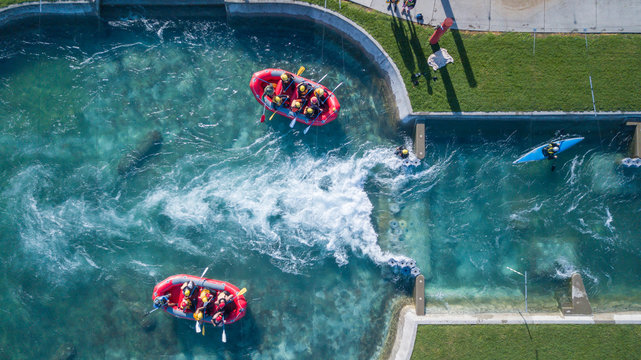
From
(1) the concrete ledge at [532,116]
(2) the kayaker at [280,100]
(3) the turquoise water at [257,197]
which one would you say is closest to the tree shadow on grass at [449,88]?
(1) the concrete ledge at [532,116]

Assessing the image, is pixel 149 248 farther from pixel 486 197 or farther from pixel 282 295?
pixel 486 197

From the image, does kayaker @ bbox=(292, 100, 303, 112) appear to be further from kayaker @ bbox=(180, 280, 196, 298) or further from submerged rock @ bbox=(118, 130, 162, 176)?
kayaker @ bbox=(180, 280, 196, 298)

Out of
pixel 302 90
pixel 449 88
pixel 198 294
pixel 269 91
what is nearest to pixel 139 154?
pixel 269 91

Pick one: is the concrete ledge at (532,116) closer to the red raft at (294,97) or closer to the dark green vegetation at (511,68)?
the dark green vegetation at (511,68)

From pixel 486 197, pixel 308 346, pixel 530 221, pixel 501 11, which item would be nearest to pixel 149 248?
pixel 308 346

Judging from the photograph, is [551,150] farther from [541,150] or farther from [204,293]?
Answer: [204,293]

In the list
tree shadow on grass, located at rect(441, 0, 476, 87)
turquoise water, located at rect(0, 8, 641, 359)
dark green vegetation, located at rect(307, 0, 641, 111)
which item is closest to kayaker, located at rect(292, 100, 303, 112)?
turquoise water, located at rect(0, 8, 641, 359)
